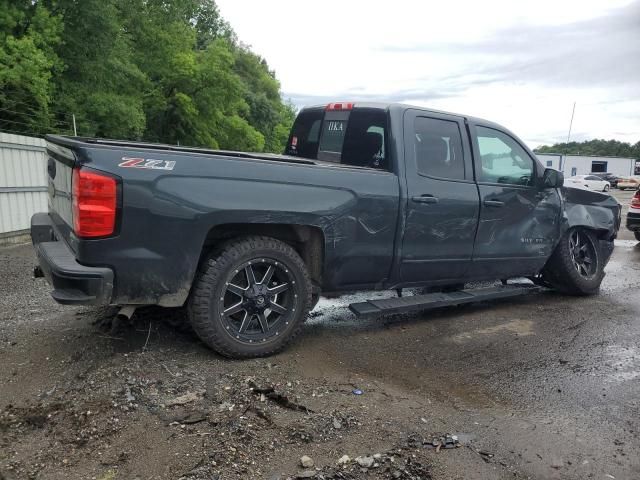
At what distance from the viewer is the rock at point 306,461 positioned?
275 centimetres

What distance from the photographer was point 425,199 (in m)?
4.61

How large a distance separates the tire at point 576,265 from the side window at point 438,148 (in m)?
1.94

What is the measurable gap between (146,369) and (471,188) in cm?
321

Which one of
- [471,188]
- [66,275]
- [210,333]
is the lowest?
[210,333]

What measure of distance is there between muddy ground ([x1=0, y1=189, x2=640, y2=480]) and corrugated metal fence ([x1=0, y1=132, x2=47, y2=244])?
15.5ft

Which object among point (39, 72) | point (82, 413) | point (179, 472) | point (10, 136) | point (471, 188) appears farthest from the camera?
point (39, 72)

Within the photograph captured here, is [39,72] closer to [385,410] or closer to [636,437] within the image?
[385,410]

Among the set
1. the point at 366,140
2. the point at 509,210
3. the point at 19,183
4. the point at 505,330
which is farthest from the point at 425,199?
the point at 19,183

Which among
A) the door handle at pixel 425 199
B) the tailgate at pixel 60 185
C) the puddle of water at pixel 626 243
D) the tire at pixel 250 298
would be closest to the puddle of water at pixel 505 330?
the door handle at pixel 425 199

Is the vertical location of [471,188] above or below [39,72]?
below

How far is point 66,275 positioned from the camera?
3314 mm

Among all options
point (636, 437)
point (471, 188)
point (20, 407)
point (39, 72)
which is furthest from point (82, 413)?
point (39, 72)

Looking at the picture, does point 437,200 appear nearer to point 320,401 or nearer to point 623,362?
point 623,362

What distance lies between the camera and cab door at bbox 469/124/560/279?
516cm
